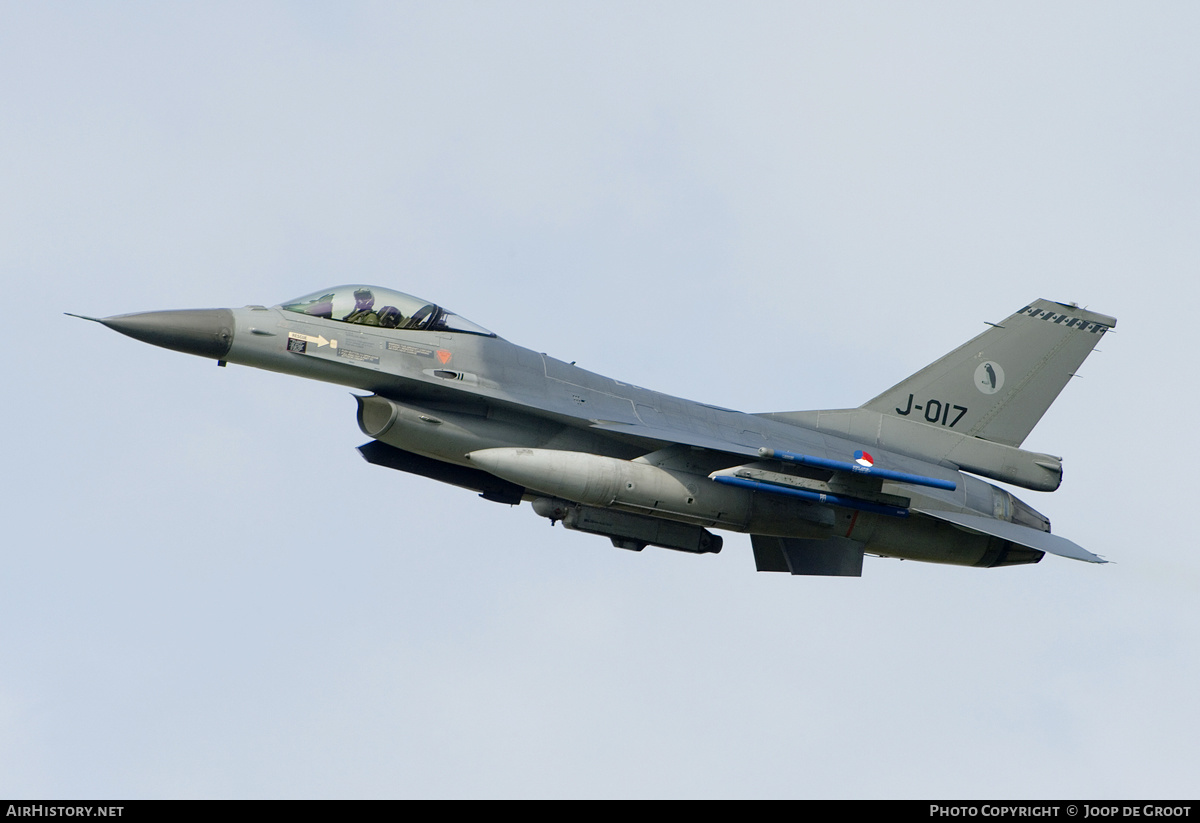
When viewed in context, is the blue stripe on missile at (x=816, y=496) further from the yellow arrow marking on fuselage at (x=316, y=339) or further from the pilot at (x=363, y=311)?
the yellow arrow marking on fuselage at (x=316, y=339)

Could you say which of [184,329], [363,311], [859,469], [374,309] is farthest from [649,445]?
[184,329]

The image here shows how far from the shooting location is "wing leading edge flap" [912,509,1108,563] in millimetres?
17391

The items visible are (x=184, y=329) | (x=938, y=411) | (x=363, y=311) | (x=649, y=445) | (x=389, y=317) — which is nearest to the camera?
(x=184, y=329)

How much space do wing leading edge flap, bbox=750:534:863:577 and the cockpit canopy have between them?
202 inches

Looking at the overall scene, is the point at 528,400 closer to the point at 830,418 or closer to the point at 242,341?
the point at 242,341

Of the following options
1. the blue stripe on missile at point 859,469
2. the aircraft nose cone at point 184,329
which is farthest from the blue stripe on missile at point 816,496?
the aircraft nose cone at point 184,329

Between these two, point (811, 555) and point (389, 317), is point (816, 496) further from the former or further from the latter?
point (389, 317)

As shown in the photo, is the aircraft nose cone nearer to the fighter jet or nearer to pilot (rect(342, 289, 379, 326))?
the fighter jet

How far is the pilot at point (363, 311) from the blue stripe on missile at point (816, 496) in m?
4.45

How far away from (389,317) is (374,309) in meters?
0.20

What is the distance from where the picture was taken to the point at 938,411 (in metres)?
19.4

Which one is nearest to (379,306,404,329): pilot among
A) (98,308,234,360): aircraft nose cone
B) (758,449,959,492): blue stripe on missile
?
(98,308,234,360): aircraft nose cone

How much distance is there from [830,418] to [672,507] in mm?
3765
